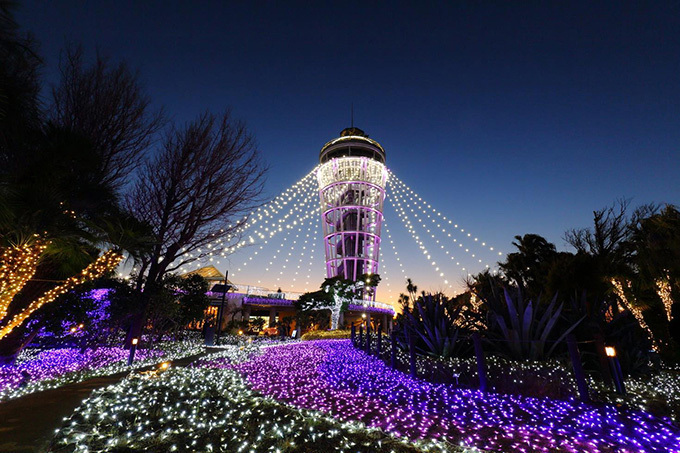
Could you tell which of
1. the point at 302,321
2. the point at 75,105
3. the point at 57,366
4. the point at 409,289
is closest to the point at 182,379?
the point at 57,366

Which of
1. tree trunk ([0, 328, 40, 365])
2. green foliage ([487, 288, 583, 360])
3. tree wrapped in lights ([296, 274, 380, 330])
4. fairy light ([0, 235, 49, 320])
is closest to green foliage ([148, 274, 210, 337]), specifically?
tree trunk ([0, 328, 40, 365])

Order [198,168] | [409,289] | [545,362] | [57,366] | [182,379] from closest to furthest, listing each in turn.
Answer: [545,362] → [182,379] → [57,366] → [198,168] → [409,289]

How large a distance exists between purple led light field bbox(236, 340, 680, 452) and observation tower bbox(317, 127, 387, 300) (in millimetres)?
39897

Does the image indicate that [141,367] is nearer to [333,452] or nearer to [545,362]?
[333,452]

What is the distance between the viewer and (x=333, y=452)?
9.27 feet

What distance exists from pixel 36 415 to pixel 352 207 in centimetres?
4240

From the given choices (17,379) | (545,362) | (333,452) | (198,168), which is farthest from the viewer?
(198,168)

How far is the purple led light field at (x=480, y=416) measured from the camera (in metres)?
3.21

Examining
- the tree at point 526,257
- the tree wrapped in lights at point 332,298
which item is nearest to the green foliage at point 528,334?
the tree at point 526,257

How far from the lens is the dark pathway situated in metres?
2.80

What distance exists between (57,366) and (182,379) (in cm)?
407

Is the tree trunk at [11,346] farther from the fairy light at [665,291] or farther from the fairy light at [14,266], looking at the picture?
the fairy light at [665,291]

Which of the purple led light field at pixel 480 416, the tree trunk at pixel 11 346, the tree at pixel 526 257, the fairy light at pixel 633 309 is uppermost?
the tree at pixel 526 257

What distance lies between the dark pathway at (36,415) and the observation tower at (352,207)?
134ft
